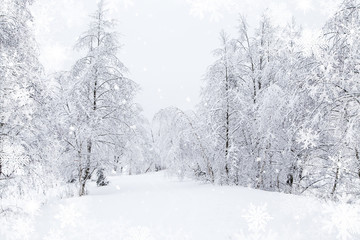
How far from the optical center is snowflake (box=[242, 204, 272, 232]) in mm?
7133

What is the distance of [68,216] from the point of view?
864 centimetres

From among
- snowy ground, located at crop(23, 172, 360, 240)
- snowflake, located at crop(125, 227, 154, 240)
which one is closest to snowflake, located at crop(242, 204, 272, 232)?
snowy ground, located at crop(23, 172, 360, 240)

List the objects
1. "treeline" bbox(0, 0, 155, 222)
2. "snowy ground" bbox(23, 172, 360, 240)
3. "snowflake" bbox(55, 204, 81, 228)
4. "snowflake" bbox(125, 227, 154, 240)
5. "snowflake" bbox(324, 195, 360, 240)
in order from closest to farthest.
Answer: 1. "snowflake" bbox(324, 195, 360, 240)
2. "snowy ground" bbox(23, 172, 360, 240)
3. "treeline" bbox(0, 0, 155, 222)
4. "snowflake" bbox(125, 227, 154, 240)
5. "snowflake" bbox(55, 204, 81, 228)

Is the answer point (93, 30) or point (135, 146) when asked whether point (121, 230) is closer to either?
point (135, 146)

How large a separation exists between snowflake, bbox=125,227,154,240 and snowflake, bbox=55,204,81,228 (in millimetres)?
1629

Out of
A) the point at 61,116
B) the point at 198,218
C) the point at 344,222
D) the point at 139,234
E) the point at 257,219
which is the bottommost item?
the point at 139,234

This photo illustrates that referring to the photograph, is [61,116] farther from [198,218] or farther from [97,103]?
[198,218]

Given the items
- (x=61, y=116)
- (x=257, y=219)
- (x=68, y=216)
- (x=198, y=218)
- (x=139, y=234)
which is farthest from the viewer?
(x=61, y=116)

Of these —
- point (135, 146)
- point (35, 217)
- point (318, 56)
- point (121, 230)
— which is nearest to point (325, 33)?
point (318, 56)

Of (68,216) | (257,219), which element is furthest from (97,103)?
(257,219)

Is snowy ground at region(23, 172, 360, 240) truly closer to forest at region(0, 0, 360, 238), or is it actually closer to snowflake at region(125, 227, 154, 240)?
snowflake at region(125, 227, 154, 240)

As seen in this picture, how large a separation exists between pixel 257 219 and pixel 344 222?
182 centimetres

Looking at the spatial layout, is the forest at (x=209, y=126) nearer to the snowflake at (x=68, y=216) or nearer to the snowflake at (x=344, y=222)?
the snowflake at (x=68, y=216)

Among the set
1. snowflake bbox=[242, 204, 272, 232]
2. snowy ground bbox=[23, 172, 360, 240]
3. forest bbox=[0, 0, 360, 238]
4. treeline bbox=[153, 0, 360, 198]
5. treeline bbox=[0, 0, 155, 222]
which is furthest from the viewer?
treeline bbox=[153, 0, 360, 198]
